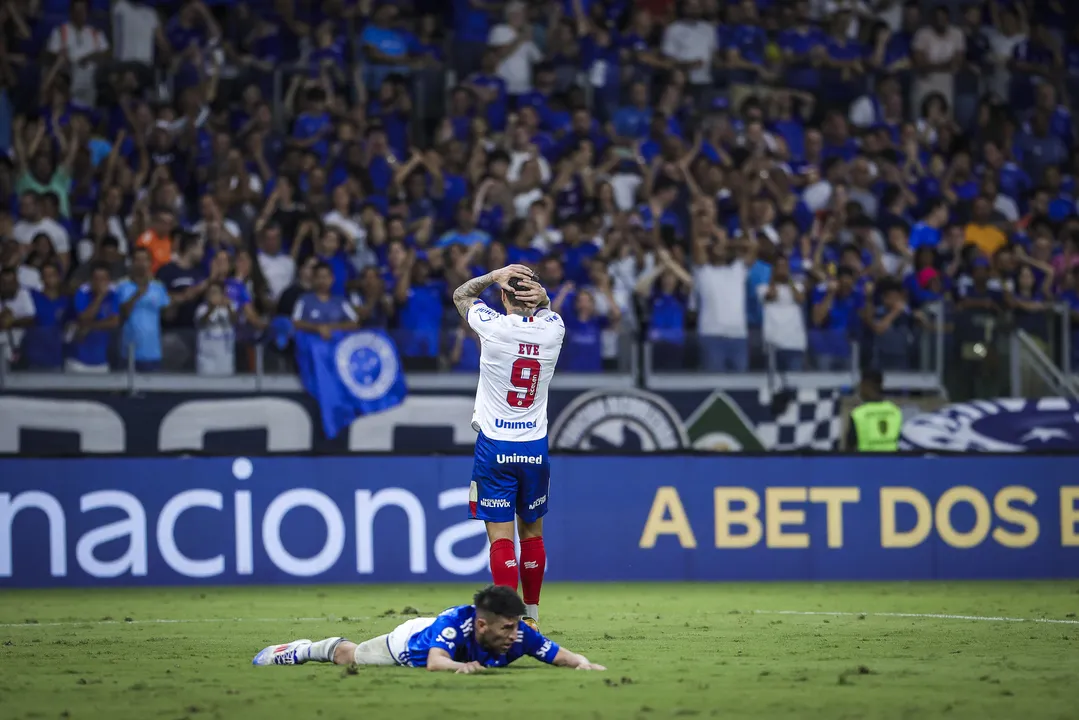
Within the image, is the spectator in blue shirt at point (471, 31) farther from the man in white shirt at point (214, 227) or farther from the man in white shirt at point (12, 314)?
the man in white shirt at point (12, 314)

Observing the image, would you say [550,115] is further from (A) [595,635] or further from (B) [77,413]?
(A) [595,635]

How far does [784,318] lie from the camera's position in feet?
63.1

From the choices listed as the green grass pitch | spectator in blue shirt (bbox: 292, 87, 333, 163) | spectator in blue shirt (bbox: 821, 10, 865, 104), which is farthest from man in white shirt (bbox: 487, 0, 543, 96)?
the green grass pitch

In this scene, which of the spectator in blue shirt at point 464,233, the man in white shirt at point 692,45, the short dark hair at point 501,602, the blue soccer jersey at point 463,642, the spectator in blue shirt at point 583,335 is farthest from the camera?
the man in white shirt at point 692,45

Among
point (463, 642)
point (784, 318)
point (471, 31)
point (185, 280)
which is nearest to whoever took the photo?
point (463, 642)

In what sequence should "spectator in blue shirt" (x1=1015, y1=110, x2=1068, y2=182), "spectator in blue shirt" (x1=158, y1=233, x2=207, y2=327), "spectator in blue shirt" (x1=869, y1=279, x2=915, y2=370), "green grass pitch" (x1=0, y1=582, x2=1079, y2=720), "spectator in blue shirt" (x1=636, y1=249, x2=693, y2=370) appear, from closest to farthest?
"green grass pitch" (x1=0, y1=582, x2=1079, y2=720), "spectator in blue shirt" (x1=158, y1=233, x2=207, y2=327), "spectator in blue shirt" (x1=636, y1=249, x2=693, y2=370), "spectator in blue shirt" (x1=869, y1=279, x2=915, y2=370), "spectator in blue shirt" (x1=1015, y1=110, x2=1068, y2=182)

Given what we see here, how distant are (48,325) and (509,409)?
335 inches

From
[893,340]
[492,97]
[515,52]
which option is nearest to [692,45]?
[515,52]

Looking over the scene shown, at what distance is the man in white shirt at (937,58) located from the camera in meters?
24.4

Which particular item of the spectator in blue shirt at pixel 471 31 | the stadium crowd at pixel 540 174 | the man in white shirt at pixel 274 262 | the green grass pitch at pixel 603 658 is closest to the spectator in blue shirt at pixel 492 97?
the stadium crowd at pixel 540 174

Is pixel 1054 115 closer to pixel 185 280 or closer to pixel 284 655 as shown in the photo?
pixel 185 280

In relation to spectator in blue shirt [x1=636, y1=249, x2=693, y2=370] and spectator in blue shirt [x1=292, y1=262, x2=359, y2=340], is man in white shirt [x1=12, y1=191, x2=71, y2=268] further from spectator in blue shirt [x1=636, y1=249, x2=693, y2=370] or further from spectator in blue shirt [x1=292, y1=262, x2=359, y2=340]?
spectator in blue shirt [x1=636, y1=249, x2=693, y2=370]

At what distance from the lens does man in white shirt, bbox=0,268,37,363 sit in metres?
17.5

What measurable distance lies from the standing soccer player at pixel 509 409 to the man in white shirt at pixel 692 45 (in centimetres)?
1345
